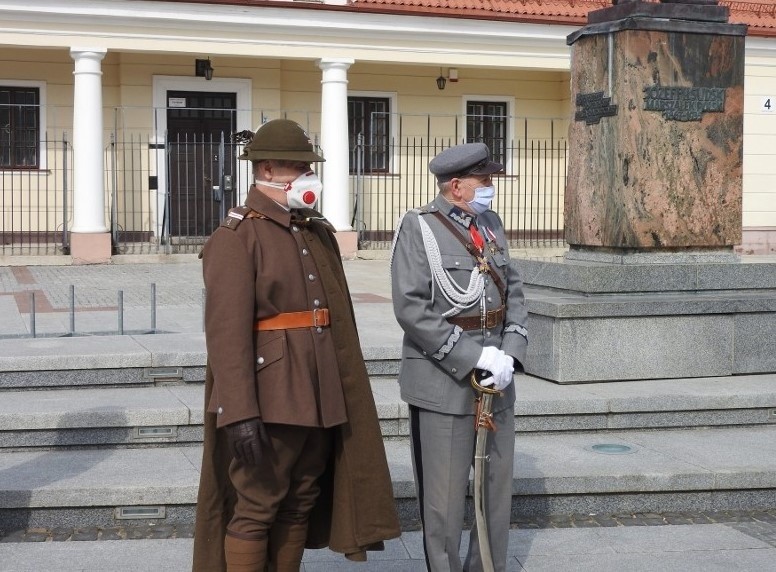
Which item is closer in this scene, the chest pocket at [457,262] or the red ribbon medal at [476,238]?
the chest pocket at [457,262]

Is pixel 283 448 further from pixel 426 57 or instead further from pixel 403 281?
pixel 426 57

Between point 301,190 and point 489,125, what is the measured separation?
1951 cm

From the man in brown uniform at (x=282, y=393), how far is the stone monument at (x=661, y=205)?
3.64m

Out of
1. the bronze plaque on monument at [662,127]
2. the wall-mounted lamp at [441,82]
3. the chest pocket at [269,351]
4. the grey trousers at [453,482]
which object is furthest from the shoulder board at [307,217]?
the wall-mounted lamp at [441,82]

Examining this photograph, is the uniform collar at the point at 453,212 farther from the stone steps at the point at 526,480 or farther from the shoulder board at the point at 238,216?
the stone steps at the point at 526,480

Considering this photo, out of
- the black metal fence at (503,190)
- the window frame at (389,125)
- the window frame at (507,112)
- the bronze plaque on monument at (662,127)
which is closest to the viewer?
the bronze plaque on monument at (662,127)

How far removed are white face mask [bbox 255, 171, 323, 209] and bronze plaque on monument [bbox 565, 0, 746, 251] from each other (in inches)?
175

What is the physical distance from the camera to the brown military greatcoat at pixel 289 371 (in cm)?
421

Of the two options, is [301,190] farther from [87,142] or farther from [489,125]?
[489,125]

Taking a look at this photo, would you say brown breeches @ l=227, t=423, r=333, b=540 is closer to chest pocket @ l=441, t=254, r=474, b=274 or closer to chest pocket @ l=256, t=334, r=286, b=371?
chest pocket @ l=256, t=334, r=286, b=371

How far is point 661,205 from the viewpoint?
27.8ft

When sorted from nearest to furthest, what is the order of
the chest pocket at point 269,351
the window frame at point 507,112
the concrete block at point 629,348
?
1. the chest pocket at point 269,351
2. the concrete block at point 629,348
3. the window frame at point 507,112

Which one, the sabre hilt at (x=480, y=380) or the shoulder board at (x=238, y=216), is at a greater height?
the shoulder board at (x=238, y=216)

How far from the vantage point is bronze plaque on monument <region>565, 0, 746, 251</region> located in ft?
27.6
